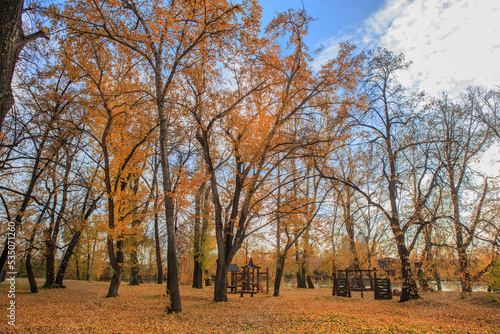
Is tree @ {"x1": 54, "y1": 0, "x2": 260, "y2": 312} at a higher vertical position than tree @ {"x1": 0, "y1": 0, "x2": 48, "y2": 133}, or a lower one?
higher

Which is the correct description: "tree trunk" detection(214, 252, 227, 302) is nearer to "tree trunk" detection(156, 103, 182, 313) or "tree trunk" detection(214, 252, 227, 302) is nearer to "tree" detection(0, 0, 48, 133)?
"tree trunk" detection(156, 103, 182, 313)

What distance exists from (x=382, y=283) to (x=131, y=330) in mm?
13297

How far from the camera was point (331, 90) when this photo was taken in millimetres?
9609

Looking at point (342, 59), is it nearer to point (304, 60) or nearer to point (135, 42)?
point (304, 60)

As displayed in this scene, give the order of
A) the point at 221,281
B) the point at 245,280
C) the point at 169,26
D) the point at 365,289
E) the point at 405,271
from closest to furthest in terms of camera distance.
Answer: the point at 169,26 < the point at 221,281 < the point at 405,271 < the point at 365,289 < the point at 245,280

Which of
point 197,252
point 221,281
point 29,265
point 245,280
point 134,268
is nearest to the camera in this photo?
point 221,281

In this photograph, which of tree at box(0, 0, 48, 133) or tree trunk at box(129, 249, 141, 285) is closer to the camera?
tree at box(0, 0, 48, 133)

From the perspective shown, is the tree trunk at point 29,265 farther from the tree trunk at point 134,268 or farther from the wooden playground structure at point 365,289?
the wooden playground structure at point 365,289

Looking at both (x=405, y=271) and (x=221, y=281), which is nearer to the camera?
(x=221, y=281)

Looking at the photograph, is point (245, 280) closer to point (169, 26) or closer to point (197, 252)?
point (197, 252)

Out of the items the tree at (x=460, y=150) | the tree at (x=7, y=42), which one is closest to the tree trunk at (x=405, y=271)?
the tree at (x=460, y=150)

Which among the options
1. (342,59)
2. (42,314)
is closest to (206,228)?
(42,314)

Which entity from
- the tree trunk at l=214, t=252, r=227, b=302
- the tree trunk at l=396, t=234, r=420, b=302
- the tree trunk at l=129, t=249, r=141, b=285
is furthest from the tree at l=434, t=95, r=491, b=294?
the tree trunk at l=129, t=249, r=141, b=285

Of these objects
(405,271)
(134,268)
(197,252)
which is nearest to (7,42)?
(405,271)
